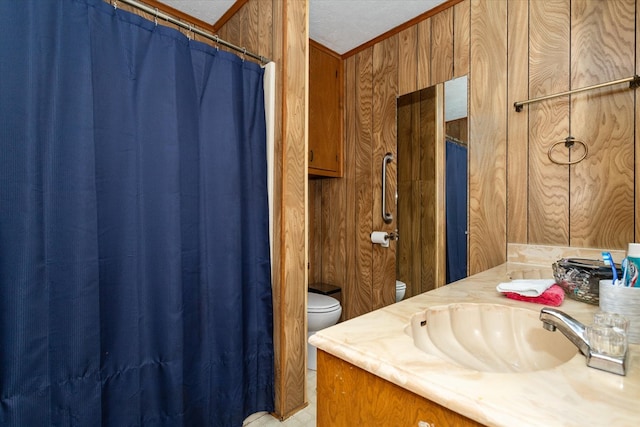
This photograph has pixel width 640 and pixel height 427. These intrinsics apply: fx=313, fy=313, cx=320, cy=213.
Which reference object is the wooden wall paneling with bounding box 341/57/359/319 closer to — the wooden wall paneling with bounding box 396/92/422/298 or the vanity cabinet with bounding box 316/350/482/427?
the wooden wall paneling with bounding box 396/92/422/298

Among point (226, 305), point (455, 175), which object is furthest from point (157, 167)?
point (455, 175)

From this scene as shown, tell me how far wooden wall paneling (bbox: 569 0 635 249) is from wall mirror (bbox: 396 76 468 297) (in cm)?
51

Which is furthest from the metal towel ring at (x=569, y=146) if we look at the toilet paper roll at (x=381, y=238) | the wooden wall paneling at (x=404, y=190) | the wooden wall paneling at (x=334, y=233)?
the wooden wall paneling at (x=334, y=233)

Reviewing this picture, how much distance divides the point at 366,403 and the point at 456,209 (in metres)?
1.48

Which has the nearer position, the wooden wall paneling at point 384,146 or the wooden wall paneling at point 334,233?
the wooden wall paneling at point 384,146

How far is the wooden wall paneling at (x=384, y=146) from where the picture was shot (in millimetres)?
2227

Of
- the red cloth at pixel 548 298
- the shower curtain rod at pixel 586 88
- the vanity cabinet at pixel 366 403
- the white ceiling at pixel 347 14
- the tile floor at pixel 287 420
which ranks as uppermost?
the white ceiling at pixel 347 14

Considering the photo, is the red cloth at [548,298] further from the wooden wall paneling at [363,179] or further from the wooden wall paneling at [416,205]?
the wooden wall paneling at [363,179]

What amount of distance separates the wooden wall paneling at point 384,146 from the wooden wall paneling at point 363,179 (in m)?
0.04

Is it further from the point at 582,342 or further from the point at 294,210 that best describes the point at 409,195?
the point at 582,342

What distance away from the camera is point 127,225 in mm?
1214

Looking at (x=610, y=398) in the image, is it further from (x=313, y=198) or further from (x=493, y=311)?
(x=313, y=198)

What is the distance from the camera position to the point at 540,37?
156 centimetres

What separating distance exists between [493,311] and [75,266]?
135cm
